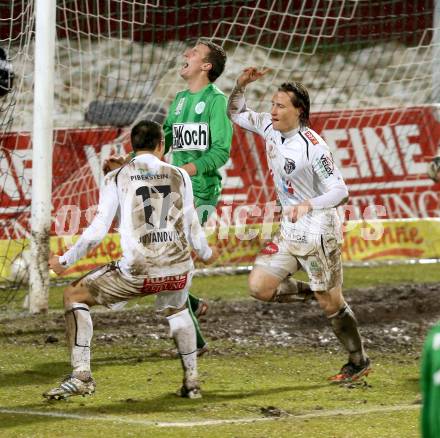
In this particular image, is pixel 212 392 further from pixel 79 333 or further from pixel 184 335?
pixel 79 333

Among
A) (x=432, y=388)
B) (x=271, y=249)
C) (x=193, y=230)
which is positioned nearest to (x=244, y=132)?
(x=271, y=249)

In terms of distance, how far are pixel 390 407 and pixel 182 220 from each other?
1519 mm

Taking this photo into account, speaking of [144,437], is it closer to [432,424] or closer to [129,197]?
[129,197]

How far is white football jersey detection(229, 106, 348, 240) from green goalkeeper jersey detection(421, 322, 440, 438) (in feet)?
13.3

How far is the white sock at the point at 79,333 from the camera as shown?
625 centimetres

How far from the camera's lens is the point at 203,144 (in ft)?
25.0

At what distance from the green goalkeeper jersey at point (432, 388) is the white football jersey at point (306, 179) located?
4.07 m

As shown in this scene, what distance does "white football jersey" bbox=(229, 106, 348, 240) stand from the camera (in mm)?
6707

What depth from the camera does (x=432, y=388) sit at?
2.51 m

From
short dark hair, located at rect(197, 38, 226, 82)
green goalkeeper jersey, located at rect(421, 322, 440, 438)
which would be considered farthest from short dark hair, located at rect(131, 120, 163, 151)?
green goalkeeper jersey, located at rect(421, 322, 440, 438)

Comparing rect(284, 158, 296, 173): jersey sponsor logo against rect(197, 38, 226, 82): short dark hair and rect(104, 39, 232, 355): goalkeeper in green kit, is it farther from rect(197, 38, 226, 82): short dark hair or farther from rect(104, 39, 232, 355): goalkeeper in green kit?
rect(197, 38, 226, 82): short dark hair

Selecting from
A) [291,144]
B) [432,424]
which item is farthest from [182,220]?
[432,424]

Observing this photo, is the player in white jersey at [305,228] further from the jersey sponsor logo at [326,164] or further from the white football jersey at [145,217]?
the white football jersey at [145,217]

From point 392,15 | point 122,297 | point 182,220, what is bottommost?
point 122,297
